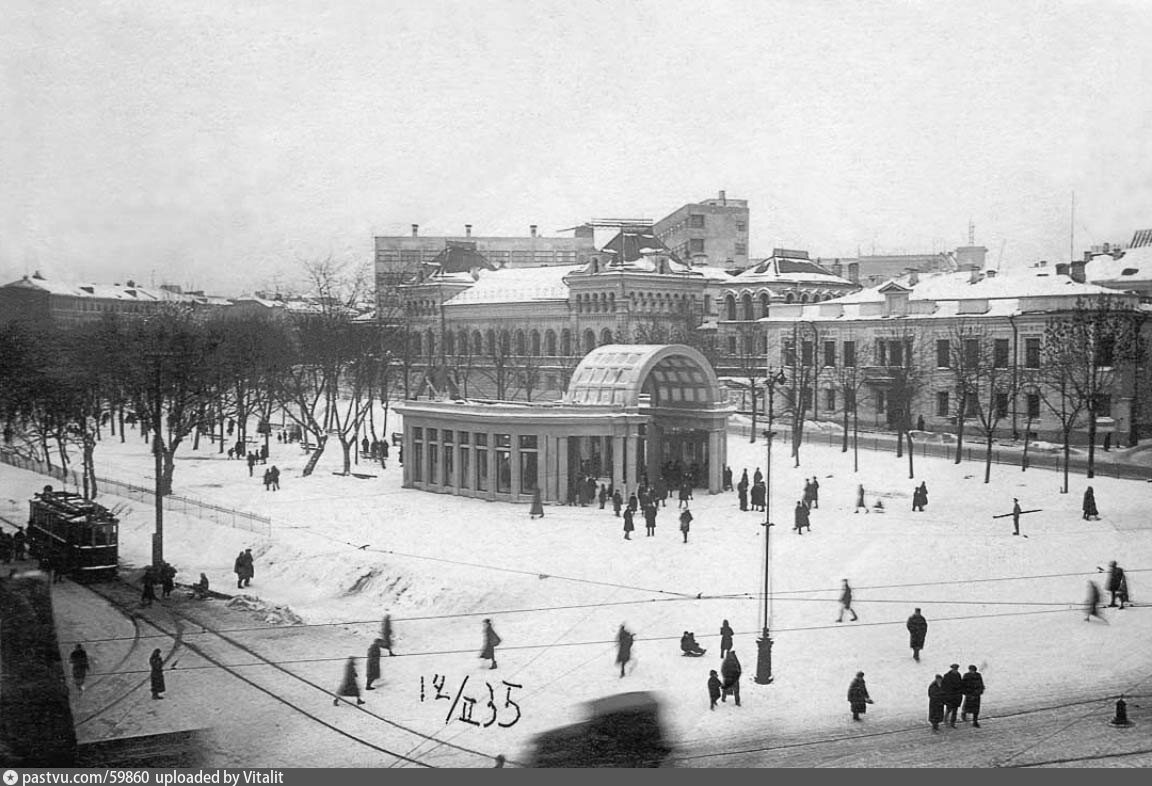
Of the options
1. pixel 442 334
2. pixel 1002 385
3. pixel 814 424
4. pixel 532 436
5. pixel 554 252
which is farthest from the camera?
pixel 442 334

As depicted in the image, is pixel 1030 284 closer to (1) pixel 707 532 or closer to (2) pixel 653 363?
(2) pixel 653 363

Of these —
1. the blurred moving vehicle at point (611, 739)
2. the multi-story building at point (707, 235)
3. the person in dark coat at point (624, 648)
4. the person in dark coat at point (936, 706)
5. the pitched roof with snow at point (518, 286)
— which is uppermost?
the multi-story building at point (707, 235)

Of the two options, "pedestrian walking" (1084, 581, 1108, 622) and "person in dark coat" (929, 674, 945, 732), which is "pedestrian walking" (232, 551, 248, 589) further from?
"pedestrian walking" (1084, 581, 1108, 622)

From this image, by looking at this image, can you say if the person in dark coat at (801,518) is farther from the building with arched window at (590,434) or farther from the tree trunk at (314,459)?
the tree trunk at (314,459)

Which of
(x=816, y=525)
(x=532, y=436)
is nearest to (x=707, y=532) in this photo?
(x=816, y=525)

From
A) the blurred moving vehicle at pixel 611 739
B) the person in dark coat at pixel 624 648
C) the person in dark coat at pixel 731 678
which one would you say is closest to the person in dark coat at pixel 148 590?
the blurred moving vehicle at pixel 611 739

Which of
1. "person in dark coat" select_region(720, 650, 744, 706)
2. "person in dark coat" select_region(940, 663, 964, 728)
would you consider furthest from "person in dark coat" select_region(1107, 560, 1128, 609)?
"person in dark coat" select_region(720, 650, 744, 706)
